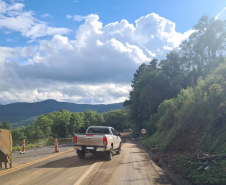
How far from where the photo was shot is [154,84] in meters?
50.8

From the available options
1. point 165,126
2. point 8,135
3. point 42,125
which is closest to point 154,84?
point 165,126

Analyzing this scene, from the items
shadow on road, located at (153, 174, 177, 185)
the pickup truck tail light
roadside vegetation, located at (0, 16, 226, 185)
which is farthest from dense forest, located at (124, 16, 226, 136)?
shadow on road, located at (153, 174, 177, 185)

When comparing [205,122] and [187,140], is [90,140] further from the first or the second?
[205,122]

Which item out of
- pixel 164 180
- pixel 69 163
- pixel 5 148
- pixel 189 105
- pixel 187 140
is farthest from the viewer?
pixel 189 105

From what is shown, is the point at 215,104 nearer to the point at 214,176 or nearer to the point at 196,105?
the point at 196,105

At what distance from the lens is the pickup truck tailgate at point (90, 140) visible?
447 inches

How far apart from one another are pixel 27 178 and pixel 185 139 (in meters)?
Result: 11.3

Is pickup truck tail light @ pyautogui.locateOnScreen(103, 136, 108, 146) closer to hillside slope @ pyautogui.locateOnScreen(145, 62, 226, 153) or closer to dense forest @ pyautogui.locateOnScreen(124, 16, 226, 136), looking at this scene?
hillside slope @ pyautogui.locateOnScreen(145, 62, 226, 153)

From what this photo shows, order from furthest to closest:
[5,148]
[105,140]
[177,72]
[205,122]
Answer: [177,72] → [205,122] → [105,140] → [5,148]

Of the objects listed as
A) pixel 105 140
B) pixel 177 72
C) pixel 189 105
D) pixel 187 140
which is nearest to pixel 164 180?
pixel 105 140

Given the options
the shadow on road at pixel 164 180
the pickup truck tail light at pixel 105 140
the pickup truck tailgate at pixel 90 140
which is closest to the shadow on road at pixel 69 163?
the pickup truck tailgate at pixel 90 140

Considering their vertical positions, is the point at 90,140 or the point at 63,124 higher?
the point at 63,124

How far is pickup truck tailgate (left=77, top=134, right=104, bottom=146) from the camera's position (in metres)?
11.4

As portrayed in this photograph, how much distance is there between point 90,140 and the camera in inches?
451
